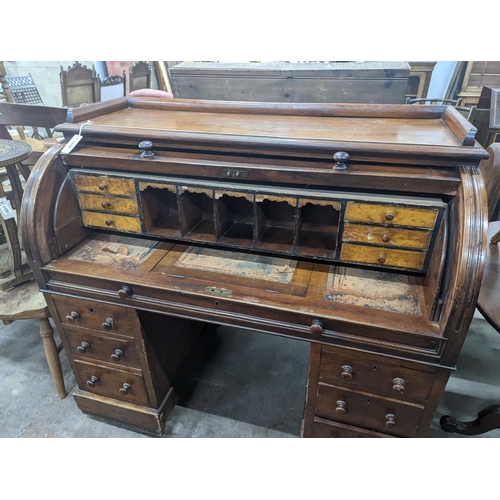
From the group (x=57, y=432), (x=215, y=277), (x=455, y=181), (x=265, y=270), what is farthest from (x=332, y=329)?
(x=57, y=432)

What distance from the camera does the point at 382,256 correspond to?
4.39 feet

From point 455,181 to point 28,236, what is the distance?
1588mm

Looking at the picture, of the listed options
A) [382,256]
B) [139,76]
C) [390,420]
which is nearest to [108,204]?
[382,256]

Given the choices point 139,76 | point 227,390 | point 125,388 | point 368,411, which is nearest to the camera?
point 368,411

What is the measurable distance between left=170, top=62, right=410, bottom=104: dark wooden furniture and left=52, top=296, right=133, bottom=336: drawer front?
7.64 ft

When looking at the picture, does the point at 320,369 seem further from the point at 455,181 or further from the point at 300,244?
the point at 455,181

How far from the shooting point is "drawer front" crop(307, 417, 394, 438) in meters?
1.49

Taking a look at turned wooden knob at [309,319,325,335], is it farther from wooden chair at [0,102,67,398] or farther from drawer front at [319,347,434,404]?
wooden chair at [0,102,67,398]

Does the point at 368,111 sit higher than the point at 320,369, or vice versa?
the point at 368,111

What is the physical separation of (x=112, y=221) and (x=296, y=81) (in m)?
2.09

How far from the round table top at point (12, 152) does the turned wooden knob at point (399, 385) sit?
203 centimetres

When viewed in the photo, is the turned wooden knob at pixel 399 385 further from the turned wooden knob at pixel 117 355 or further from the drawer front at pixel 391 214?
the turned wooden knob at pixel 117 355

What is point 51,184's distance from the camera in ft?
4.93

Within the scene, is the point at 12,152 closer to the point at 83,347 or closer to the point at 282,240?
the point at 83,347
